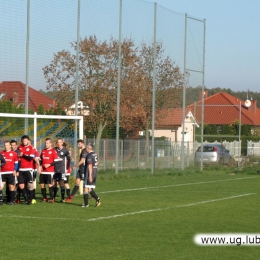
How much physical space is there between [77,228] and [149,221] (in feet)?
6.56

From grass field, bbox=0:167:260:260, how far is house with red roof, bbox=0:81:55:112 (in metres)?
4.41

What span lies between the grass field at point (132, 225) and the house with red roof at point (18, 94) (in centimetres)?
441

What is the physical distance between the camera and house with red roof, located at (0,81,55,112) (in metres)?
25.0

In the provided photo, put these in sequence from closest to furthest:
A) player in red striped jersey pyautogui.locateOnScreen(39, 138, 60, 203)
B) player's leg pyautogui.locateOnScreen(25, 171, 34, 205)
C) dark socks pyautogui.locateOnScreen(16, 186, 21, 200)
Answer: player's leg pyautogui.locateOnScreen(25, 171, 34, 205) → dark socks pyautogui.locateOnScreen(16, 186, 21, 200) → player in red striped jersey pyautogui.locateOnScreen(39, 138, 60, 203)

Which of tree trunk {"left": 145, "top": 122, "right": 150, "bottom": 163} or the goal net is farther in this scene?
tree trunk {"left": 145, "top": 122, "right": 150, "bottom": 163}

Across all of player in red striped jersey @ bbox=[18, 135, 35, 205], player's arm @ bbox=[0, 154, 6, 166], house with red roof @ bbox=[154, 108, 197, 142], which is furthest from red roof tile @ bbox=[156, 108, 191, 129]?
player's arm @ bbox=[0, 154, 6, 166]

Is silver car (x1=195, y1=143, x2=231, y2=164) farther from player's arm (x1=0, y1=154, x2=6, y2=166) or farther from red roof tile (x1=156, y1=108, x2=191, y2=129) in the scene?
player's arm (x1=0, y1=154, x2=6, y2=166)

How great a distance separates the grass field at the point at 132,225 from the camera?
11.5 metres

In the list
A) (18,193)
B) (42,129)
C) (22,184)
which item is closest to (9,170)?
(22,184)

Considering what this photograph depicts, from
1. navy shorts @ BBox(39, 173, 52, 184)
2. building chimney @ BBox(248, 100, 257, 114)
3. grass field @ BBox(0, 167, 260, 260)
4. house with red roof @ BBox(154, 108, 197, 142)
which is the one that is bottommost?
grass field @ BBox(0, 167, 260, 260)

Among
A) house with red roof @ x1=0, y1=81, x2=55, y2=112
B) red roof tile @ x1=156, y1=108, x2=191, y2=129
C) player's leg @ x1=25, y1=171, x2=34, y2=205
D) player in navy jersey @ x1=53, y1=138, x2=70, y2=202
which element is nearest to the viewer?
player's leg @ x1=25, y1=171, x2=34, y2=205

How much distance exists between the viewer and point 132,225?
48.8ft

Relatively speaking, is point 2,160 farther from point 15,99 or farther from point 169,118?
point 169,118

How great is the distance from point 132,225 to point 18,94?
11.9 meters
